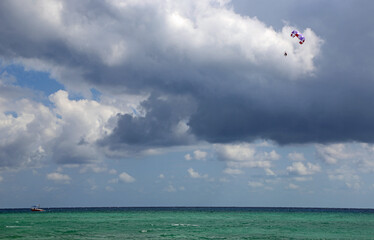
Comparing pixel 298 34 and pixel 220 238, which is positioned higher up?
pixel 298 34

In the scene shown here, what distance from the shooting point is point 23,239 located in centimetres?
6638

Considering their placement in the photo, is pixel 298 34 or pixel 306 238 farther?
pixel 306 238

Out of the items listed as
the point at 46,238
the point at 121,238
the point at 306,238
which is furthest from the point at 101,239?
the point at 306,238

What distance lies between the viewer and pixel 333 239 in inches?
2803

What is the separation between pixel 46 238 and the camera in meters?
68.2

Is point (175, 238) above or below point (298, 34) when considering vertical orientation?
below

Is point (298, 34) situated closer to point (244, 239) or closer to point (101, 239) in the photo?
point (244, 239)

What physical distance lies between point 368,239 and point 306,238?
11483 millimetres

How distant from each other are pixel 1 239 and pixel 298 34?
59.6 metres

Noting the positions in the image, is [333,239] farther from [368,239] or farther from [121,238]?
[121,238]

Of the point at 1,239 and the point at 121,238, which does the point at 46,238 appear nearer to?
the point at 1,239

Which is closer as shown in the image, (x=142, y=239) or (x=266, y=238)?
(x=142, y=239)

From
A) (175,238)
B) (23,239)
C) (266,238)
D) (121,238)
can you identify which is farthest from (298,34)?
(23,239)

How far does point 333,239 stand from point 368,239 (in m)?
7.14
